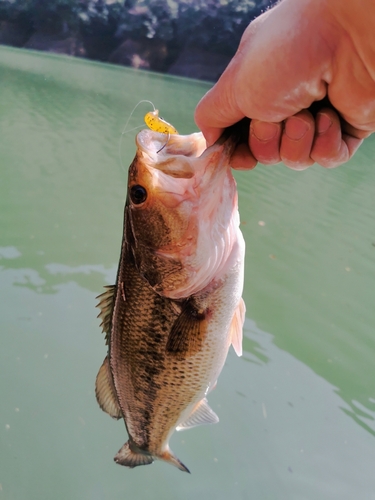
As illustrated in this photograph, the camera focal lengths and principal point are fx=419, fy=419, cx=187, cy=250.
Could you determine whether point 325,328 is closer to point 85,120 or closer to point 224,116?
point 224,116

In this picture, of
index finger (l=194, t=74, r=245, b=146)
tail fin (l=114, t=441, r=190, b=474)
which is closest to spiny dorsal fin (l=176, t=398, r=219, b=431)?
tail fin (l=114, t=441, r=190, b=474)

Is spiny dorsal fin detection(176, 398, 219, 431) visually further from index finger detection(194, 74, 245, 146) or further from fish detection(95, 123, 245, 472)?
index finger detection(194, 74, 245, 146)

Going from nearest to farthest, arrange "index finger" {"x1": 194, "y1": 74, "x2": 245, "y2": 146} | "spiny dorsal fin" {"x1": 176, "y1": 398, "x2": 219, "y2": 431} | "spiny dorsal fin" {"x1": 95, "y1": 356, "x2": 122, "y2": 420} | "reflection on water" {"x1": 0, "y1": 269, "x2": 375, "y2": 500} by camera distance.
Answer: "index finger" {"x1": 194, "y1": 74, "x2": 245, "y2": 146} < "spiny dorsal fin" {"x1": 95, "y1": 356, "x2": 122, "y2": 420} < "spiny dorsal fin" {"x1": 176, "y1": 398, "x2": 219, "y2": 431} < "reflection on water" {"x1": 0, "y1": 269, "x2": 375, "y2": 500}

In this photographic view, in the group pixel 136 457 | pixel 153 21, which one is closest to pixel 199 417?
pixel 136 457

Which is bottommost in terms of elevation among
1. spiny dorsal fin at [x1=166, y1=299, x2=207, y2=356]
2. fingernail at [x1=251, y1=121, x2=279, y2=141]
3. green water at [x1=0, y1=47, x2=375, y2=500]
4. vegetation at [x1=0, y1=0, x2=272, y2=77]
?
vegetation at [x1=0, y1=0, x2=272, y2=77]

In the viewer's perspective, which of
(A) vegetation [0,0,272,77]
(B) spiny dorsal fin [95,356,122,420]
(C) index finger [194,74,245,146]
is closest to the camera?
(C) index finger [194,74,245,146]

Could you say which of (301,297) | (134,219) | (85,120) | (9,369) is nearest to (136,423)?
(134,219)
